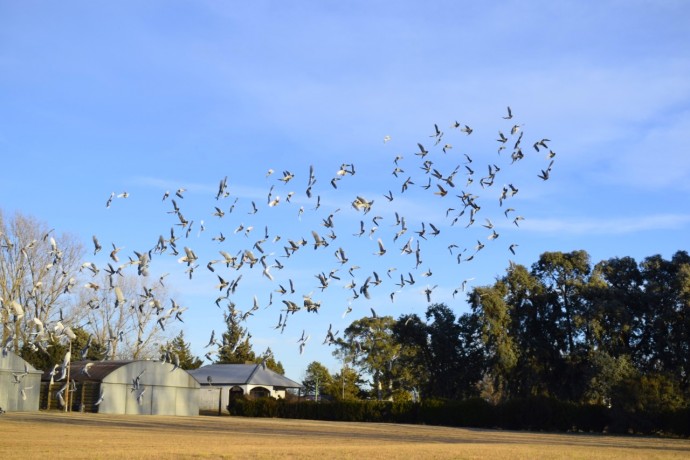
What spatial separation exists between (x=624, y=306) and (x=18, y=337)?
177 feet

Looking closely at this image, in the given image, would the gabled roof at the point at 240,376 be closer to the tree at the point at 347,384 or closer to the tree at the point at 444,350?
the tree at the point at 347,384

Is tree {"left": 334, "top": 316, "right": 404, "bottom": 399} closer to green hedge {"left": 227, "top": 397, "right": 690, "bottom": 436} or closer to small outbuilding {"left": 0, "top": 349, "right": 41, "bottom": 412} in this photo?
green hedge {"left": 227, "top": 397, "right": 690, "bottom": 436}

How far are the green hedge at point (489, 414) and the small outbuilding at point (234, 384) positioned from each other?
6.25m

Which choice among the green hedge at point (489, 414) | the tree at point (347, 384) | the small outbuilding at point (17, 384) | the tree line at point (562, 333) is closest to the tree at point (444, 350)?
the tree line at point (562, 333)

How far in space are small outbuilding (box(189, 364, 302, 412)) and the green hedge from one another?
6.25 meters

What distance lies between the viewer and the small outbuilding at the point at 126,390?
6512 cm

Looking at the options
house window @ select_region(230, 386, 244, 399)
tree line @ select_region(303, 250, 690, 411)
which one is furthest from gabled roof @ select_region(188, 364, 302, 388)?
tree line @ select_region(303, 250, 690, 411)

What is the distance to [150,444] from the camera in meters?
27.8

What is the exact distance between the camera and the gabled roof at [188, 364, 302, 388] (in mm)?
83350

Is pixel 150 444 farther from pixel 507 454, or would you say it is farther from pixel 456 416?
pixel 456 416

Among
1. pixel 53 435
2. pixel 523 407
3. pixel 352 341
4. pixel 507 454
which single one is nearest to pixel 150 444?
pixel 53 435

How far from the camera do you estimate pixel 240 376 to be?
84.9 metres

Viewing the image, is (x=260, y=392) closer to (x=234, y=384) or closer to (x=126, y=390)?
(x=234, y=384)

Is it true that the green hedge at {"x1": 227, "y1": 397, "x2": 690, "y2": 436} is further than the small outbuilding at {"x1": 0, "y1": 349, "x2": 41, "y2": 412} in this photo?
No
